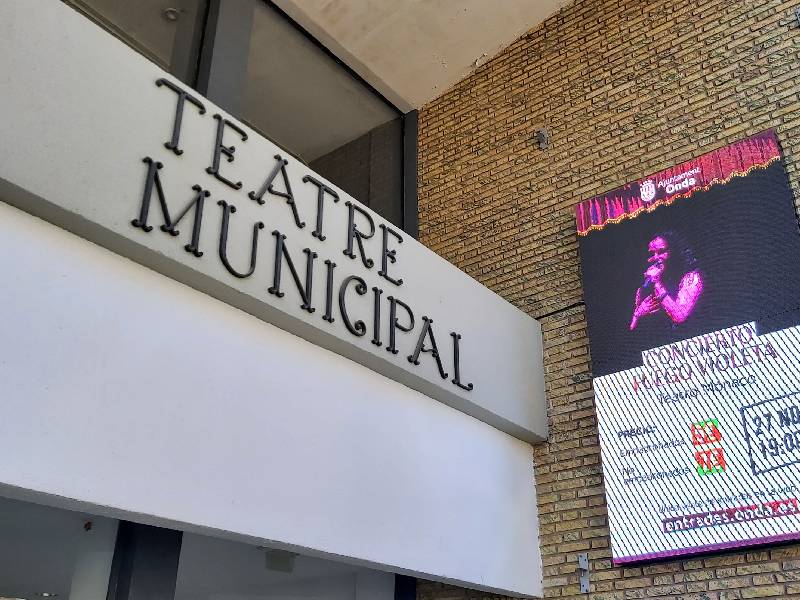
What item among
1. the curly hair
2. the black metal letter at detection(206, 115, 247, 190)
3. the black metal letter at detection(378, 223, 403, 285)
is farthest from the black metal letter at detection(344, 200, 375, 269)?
the curly hair

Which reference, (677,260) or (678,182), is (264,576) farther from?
(678,182)

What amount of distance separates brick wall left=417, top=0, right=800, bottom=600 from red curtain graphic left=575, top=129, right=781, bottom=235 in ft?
0.47

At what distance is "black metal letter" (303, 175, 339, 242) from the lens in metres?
5.04

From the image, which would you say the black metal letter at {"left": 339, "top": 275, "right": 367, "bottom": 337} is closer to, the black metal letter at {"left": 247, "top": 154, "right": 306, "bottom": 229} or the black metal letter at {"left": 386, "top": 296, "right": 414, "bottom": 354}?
the black metal letter at {"left": 386, "top": 296, "right": 414, "bottom": 354}

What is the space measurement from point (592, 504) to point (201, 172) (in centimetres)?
359

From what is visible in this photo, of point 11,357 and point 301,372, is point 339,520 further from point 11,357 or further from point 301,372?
point 11,357

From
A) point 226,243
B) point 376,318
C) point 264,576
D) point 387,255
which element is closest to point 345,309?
point 376,318

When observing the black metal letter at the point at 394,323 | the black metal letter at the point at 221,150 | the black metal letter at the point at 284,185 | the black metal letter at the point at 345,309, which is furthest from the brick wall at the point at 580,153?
the black metal letter at the point at 221,150

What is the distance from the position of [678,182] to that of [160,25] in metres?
4.16

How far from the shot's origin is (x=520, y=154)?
7539 millimetres

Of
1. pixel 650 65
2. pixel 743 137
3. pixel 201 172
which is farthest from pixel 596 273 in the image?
pixel 201 172

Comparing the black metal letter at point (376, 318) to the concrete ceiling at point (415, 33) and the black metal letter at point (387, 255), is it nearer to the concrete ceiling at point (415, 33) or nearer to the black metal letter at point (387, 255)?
the black metal letter at point (387, 255)

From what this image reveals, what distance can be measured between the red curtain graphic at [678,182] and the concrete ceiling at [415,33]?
87.6 inches

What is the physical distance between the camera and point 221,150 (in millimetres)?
4555
